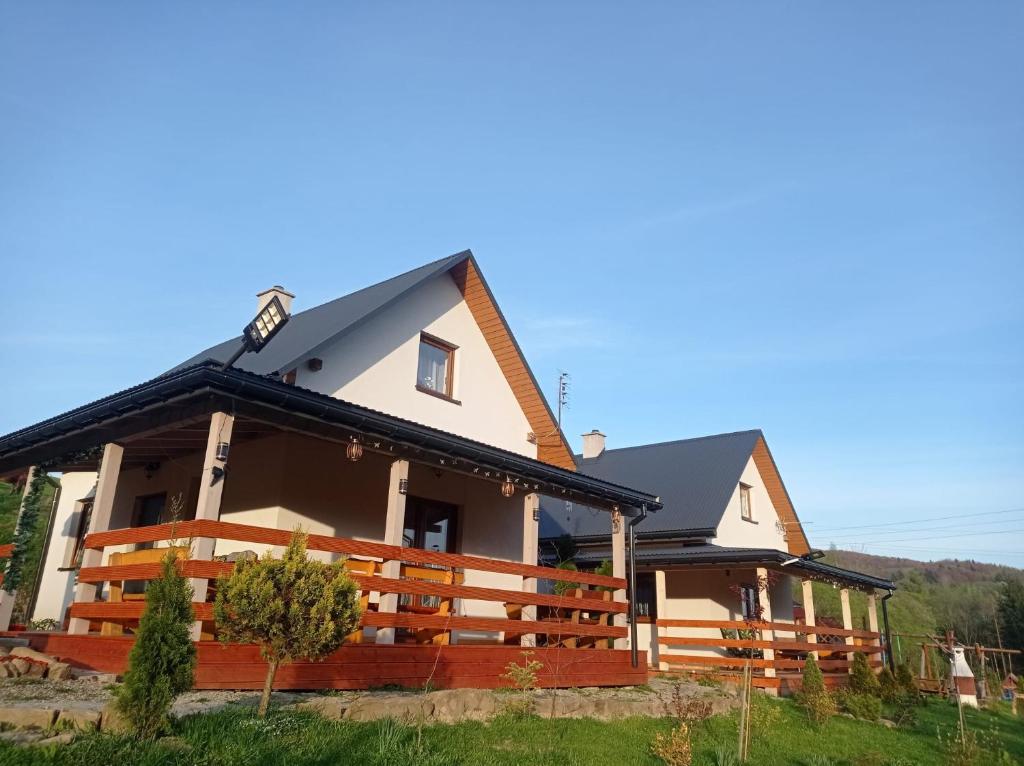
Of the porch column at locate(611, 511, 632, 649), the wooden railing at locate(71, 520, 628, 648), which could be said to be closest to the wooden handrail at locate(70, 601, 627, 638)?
the wooden railing at locate(71, 520, 628, 648)

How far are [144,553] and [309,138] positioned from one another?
9430 mm

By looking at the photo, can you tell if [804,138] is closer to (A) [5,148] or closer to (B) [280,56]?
(B) [280,56]

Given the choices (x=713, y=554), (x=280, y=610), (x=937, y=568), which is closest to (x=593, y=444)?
(x=713, y=554)

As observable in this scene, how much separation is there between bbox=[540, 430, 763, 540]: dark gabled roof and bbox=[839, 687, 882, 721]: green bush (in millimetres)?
5867

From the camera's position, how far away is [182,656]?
583cm

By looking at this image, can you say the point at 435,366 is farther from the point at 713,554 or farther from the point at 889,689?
the point at 889,689

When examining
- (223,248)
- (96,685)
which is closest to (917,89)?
(223,248)

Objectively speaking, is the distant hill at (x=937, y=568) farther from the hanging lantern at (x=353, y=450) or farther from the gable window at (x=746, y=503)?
the hanging lantern at (x=353, y=450)

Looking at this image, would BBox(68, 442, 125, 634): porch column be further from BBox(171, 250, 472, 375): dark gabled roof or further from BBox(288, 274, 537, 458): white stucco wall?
BBox(288, 274, 537, 458): white stucco wall

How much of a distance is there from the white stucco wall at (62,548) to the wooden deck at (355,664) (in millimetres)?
4841

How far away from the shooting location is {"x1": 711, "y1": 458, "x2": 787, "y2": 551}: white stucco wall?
2136 cm

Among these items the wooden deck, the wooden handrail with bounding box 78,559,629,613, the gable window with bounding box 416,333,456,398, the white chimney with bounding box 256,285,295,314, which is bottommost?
the wooden deck

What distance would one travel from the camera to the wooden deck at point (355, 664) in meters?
7.80

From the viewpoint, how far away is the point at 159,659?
224 inches
